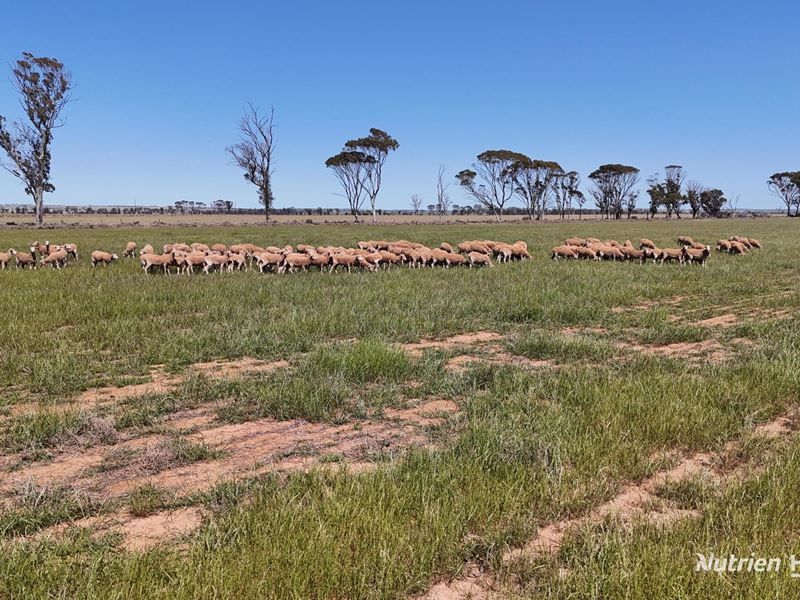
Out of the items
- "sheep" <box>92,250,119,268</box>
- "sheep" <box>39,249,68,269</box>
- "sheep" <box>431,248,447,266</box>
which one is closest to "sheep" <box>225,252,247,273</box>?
"sheep" <box>92,250,119,268</box>

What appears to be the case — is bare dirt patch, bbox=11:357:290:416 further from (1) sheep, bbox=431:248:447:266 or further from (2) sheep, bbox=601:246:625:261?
(2) sheep, bbox=601:246:625:261

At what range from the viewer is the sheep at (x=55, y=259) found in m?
17.5

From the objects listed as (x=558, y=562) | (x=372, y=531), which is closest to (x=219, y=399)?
(x=372, y=531)

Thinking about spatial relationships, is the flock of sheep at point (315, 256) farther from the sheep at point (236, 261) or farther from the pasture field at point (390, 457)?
the pasture field at point (390, 457)

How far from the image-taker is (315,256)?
1794 cm

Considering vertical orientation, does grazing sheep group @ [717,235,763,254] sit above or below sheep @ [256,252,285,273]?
above

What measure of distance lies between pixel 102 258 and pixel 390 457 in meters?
18.5

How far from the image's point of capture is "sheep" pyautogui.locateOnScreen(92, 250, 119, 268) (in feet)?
59.3

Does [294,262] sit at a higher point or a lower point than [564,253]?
lower

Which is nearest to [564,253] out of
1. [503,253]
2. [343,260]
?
[503,253]

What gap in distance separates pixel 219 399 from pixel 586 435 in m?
3.92

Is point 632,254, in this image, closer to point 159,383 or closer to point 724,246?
point 724,246

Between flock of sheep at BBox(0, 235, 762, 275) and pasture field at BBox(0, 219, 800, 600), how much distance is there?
327 inches

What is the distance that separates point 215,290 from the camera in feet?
40.7
